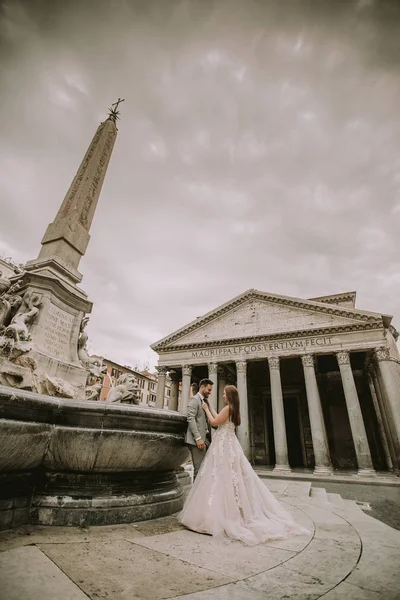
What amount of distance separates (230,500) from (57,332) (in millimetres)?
3091

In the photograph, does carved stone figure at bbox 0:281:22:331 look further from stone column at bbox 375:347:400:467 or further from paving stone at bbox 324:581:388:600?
stone column at bbox 375:347:400:467

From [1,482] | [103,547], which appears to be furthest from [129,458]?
[1,482]

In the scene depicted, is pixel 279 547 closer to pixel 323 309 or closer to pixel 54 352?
pixel 54 352

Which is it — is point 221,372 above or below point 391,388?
above

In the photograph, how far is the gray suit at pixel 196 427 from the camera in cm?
352

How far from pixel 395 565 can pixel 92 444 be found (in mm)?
2506

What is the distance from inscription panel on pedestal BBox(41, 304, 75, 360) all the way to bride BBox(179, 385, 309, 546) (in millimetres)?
2234

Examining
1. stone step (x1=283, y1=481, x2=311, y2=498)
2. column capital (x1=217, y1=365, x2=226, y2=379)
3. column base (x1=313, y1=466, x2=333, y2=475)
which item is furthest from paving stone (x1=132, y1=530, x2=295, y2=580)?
column capital (x1=217, y1=365, x2=226, y2=379)

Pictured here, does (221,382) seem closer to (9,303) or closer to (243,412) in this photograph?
(243,412)

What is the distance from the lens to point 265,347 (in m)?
19.2

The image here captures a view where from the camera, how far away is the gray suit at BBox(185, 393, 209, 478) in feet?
11.6

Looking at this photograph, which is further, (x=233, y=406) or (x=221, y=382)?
(x=221, y=382)

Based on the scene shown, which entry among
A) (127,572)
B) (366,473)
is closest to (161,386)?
(366,473)

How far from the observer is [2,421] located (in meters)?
2.21
